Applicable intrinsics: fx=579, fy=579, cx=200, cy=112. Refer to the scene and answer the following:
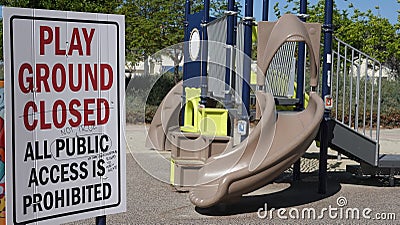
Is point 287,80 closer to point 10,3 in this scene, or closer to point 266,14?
point 266,14

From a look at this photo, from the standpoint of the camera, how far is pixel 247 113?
304 inches

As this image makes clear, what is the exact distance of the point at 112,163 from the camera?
3.12 m

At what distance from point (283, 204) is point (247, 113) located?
1.28 meters

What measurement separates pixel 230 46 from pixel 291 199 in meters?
2.47

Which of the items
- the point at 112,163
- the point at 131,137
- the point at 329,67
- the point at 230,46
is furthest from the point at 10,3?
the point at 112,163

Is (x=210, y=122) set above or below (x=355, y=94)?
below

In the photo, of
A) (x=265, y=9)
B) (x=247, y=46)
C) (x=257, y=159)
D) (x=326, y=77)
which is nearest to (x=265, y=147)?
(x=257, y=159)

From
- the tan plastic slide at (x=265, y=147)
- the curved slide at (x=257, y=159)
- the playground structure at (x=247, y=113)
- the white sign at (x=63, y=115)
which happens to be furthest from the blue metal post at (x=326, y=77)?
the white sign at (x=63, y=115)

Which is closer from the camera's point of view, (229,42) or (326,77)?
(326,77)

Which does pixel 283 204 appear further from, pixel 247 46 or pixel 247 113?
pixel 247 46

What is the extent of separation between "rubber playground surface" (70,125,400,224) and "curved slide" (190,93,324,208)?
0.33m

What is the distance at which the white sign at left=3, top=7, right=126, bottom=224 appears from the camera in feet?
9.01

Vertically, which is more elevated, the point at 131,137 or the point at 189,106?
the point at 189,106

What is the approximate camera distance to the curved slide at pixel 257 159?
652 centimetres
